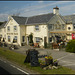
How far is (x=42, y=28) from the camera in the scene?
27.2 m

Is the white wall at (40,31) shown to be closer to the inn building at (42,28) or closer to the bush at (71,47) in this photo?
the inn building at (42,28)

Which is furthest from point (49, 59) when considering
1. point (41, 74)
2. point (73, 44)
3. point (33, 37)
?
point (33, 37)

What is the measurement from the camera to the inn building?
27062mm

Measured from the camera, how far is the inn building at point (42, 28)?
88.8 ft

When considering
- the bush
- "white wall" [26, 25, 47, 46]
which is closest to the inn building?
"white wall" [26, 25, 47, 46]

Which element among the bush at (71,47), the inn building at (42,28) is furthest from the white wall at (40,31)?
the bush at (71,47)

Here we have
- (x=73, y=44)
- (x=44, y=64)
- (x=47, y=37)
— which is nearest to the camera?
(x=44, y=64)

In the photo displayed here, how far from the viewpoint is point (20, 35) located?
2988cm

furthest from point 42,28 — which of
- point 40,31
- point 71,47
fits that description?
point 71,47

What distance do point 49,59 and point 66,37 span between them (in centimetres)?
1943

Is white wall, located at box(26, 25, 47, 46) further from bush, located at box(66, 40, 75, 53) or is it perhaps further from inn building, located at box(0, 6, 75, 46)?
bush, located at box(66, 40, 75, 53)

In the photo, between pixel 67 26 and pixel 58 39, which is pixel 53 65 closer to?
pixel 58 39

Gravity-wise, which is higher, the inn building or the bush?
the inn building

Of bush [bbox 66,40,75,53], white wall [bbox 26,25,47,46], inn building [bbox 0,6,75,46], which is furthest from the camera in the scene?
inn building [bbox 0,6,75,46]
